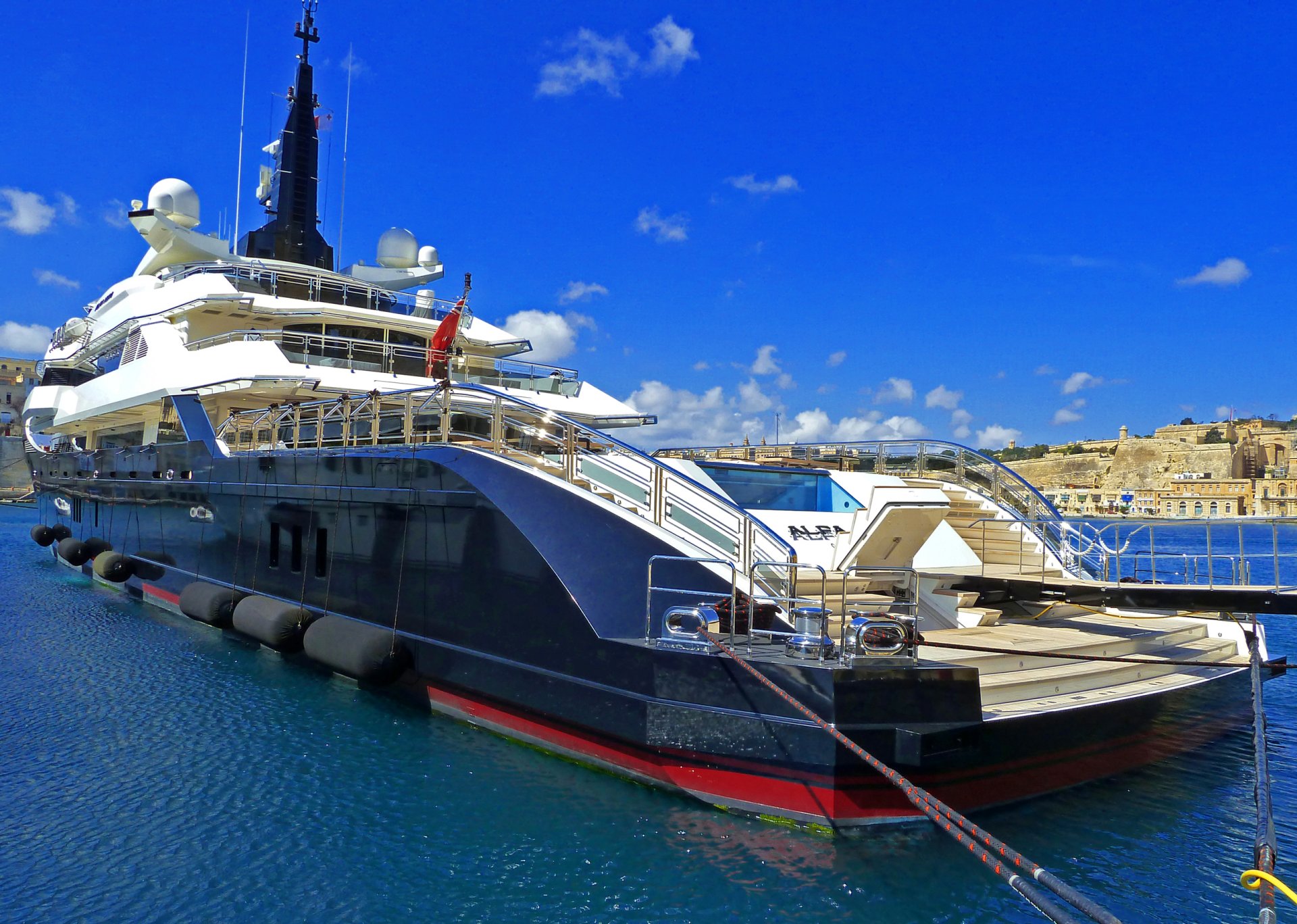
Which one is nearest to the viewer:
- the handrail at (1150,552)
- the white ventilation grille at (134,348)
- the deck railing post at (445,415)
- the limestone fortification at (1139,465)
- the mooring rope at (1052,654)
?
the mooring rope at (1052,654)

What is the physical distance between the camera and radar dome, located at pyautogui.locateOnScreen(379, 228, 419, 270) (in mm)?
26219

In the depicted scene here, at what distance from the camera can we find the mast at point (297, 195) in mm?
24547

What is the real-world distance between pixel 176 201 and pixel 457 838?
24.4 meters

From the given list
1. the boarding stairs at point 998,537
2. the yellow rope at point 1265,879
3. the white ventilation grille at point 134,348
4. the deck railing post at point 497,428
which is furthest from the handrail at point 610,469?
the white ventilation grille at point 134,348

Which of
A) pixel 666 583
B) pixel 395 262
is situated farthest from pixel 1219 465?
pixel 666 583

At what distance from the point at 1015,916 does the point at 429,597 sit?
7.42 meters

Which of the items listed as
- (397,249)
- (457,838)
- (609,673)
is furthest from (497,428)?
(397,249)

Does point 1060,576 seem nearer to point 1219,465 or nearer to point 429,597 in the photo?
point 429,597

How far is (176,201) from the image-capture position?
2544 centimetres

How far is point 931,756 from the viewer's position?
7.30m

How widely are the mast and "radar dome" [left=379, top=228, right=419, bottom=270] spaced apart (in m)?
1.54

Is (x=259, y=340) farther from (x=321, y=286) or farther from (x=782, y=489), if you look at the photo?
(x=782, y=489)

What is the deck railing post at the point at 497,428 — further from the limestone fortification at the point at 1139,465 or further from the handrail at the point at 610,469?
the limestone fortification at the point at 1139,465

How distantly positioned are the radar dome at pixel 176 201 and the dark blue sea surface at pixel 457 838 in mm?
18500
